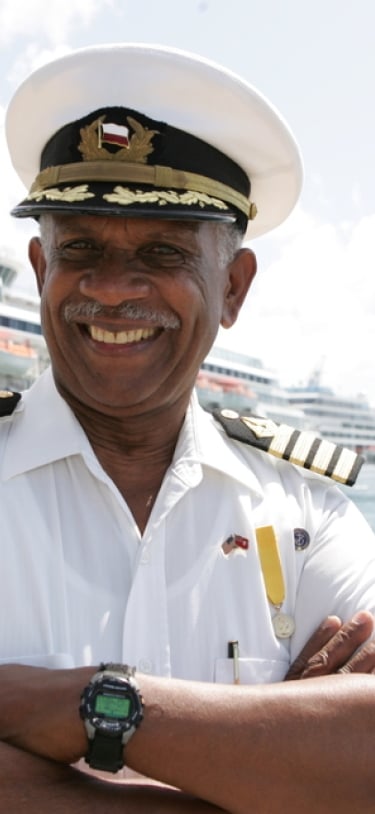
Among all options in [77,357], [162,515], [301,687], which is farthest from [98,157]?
[301,687]

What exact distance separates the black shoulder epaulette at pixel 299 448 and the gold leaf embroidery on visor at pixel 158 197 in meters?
0.45

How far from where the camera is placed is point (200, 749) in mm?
1158

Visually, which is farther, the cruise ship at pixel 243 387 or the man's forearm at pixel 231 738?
the cruise ship at pixel 243 387

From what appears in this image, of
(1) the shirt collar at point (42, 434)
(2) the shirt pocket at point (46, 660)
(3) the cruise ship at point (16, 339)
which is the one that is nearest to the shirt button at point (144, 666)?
(2) the shirt pocket at point (46, 660)

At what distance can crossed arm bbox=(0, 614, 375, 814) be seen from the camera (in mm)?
1156

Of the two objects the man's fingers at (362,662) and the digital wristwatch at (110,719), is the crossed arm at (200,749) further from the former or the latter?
the man's fingers at (362,662)

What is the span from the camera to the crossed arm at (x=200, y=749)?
3.79 ft

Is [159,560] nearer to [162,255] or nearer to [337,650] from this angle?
[337,650]

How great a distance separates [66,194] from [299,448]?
622mm

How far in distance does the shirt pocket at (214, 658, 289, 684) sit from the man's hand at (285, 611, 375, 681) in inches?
0.8

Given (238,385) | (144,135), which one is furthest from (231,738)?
(238,385)

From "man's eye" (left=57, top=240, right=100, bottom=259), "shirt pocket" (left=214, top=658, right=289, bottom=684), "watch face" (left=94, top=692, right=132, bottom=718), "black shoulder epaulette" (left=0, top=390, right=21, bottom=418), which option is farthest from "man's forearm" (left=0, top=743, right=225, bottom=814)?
"man's eye" (left=57, top=240, right=100, bottom=259)

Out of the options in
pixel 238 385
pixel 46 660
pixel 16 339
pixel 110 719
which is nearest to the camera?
pixel 110 719

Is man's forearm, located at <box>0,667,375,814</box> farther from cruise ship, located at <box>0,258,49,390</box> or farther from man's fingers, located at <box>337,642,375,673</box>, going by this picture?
cruise ship, located at <box>0,258,49,390</box>
